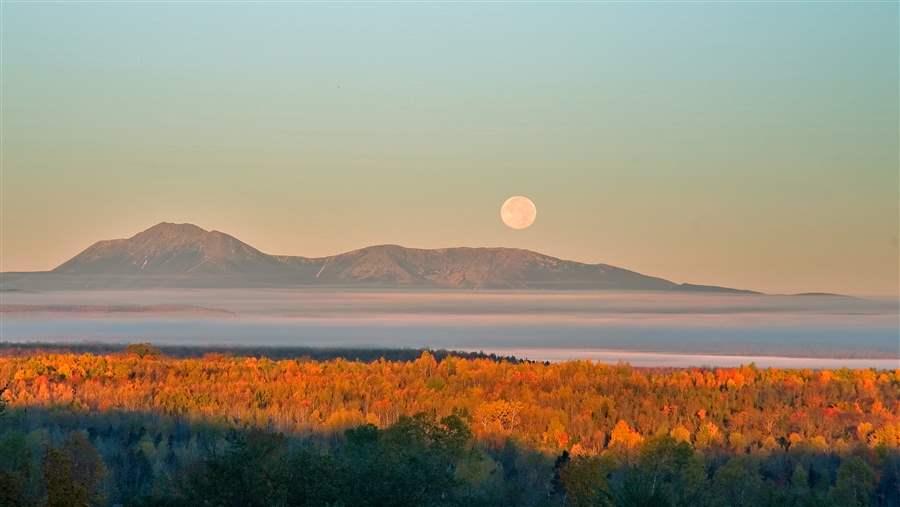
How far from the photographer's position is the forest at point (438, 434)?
34.8 meters

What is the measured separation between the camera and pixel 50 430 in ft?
242

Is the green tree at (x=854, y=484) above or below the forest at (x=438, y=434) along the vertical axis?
below

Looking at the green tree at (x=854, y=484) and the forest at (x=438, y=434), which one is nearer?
the forest at (x=438, y=434)

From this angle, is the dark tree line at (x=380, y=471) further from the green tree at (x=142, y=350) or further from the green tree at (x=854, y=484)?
the green tree at (x=142, y=350)

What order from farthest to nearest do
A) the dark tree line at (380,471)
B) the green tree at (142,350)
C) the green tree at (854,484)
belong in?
1. the green tree at (142,350)
2. the green tree at (854,484)
3. the dark tree line at (380,471)

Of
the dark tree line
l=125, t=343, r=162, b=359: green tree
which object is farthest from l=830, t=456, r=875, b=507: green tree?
l=125, t=343, r=162, b=359: green tree

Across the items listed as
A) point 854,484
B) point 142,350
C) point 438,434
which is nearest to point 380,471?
point 438,434

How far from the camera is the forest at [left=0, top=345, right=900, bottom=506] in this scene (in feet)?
114

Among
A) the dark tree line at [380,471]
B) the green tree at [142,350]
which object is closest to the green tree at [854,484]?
the dark tree line at [380,471]

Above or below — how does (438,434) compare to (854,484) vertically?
above

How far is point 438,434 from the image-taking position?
54.2 metres

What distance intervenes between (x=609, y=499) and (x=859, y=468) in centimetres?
2873

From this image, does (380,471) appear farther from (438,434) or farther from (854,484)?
(854,484)

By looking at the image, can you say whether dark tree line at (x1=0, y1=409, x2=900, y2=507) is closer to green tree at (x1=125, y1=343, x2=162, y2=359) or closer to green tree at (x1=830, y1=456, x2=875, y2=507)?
green tree at (x1=830, y1=456, x2=875, y2=507)
